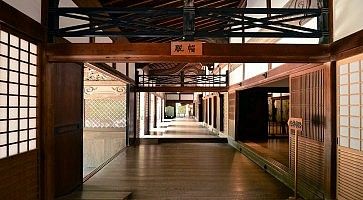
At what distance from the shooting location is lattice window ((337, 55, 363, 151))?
3.41 m

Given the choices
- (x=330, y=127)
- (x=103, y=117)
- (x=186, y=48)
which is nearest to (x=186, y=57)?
(x=186, y=48)

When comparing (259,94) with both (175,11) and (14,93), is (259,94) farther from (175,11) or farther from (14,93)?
(14,93)

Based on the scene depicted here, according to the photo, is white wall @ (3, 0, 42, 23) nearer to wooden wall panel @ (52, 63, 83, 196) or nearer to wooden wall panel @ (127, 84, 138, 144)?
wooden wall panel @ (52, 63, 83, 196)

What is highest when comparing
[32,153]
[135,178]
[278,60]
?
[278,60]

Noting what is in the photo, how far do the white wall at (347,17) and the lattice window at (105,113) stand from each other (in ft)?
26.3

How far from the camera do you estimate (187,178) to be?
5.98m

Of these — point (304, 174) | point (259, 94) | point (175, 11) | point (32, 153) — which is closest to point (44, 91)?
point (32, 153)

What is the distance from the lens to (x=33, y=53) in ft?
11.9

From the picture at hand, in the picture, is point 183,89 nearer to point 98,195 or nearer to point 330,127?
point 98,195

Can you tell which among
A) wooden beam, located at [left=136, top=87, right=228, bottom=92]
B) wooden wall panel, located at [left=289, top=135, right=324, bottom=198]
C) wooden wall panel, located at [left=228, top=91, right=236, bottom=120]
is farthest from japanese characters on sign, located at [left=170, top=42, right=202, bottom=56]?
wooden beam, located at [left=136, top=87, right=228, bottom=92]

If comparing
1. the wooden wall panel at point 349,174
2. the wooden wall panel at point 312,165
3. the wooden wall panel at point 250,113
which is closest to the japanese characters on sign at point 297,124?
the wooden wall panel at point 312,165

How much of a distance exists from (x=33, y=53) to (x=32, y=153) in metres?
1.11

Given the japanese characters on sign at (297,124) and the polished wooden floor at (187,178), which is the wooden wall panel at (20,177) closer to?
the polished wooden floor at (187,178)

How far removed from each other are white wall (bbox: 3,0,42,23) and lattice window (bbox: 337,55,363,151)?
11.3ft
